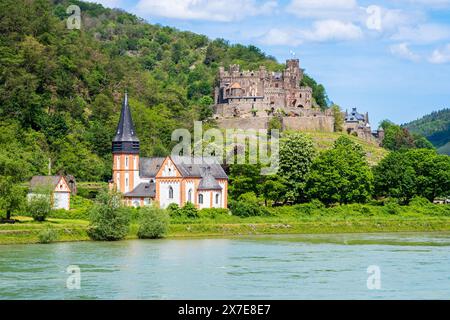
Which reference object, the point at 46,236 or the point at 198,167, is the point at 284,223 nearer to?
the point at 198,167

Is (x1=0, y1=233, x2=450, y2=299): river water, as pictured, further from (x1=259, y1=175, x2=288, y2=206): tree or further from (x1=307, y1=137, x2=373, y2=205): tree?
(x1=307, y1=137, x2=373, y2=205): tree

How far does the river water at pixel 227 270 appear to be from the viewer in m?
42.5

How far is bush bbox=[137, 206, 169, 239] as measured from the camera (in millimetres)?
68562

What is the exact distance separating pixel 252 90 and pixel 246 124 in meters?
10.2

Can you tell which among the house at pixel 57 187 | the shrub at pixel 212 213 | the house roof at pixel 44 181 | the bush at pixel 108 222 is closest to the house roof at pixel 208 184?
the shrub at pixel 212 213

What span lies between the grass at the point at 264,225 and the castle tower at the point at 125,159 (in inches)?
375

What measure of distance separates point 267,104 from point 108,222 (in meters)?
63.7

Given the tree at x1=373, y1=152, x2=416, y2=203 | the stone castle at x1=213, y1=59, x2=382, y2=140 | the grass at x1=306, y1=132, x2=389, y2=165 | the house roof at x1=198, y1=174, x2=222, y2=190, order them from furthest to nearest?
the stone castle at x1=213, y1=59, x2=382, y2=140
the grass at x1=306, y1=132, x2=389, y2=165
the tree at x1=373, y1=152, x2=416, y2=203
the house roof at x1=198, y1=174, x2=222, y2=190

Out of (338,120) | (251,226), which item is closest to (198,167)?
(251,226)

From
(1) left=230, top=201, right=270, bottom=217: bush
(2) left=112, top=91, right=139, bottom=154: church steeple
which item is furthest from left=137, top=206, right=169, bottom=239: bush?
(2) left=112, top=91, right=139, bottom=154: church steeple

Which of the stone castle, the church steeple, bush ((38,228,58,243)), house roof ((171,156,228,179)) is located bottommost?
bush ((38,228,58,243))

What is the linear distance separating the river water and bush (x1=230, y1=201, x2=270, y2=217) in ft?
45.2

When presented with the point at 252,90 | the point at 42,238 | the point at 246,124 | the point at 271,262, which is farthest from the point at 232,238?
the point at 252,90

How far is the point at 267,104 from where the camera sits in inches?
5054
